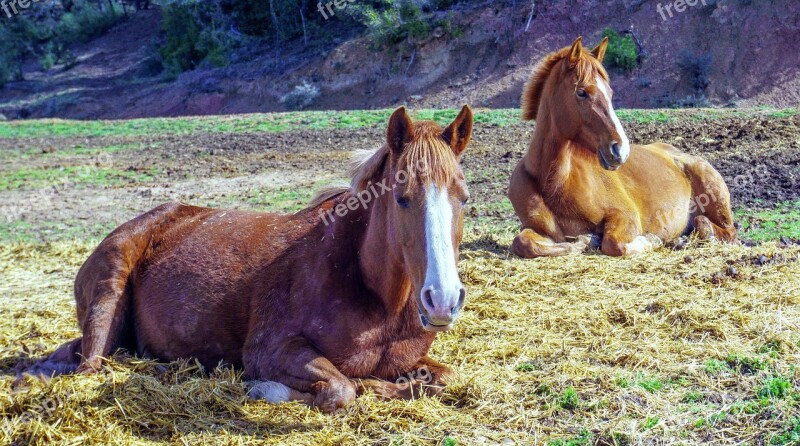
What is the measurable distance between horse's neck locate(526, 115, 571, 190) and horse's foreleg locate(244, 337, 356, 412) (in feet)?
14.4

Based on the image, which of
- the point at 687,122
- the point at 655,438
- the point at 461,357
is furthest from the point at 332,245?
the point at 687,122

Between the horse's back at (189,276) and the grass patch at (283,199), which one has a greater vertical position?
the horse's back at (189,276)

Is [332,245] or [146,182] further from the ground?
[332,245]

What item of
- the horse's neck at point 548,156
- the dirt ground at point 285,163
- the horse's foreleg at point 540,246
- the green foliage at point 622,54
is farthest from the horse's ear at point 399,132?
the green foliage at point 622,54

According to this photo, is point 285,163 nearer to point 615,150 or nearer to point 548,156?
point 548,156

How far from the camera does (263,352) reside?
454 centimetres

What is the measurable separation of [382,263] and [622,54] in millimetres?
21317

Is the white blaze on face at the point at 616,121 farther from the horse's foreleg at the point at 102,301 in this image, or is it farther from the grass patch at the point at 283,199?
the horse's foreleg at the point at 102,301

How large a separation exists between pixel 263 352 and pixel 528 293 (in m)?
2.68

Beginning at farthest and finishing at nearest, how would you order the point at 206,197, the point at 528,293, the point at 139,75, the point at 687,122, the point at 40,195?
the point at 139,75 < the point at 687,122 < the point at 40,195 < the point at 206,197 < the point at 528,293

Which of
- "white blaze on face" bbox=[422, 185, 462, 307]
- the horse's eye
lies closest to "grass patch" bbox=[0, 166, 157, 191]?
the horse's eye

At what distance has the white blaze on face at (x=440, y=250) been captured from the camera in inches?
142

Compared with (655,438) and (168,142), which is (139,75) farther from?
(655,438)

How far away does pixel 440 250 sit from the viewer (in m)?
3.73
